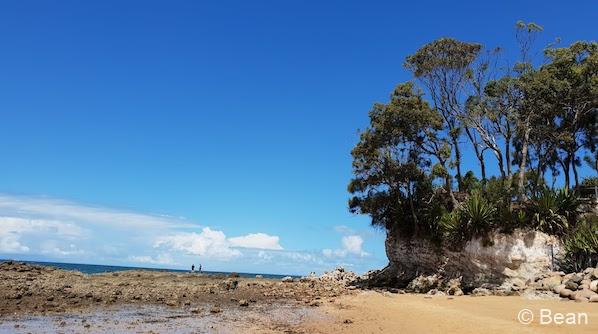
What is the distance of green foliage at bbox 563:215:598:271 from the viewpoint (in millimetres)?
21953

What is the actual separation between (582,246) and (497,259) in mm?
3769

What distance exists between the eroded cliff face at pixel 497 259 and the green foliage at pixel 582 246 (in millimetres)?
733

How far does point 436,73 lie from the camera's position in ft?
104

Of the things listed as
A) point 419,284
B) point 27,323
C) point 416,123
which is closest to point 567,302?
point 419,284

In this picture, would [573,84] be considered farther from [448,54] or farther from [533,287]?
[533,287]

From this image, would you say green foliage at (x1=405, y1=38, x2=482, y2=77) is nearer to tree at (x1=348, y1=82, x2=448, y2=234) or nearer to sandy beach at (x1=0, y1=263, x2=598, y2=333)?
tree at (x1=348, y1=82, x2=448, y2=234)

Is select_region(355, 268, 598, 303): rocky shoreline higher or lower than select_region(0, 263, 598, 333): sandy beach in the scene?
higher

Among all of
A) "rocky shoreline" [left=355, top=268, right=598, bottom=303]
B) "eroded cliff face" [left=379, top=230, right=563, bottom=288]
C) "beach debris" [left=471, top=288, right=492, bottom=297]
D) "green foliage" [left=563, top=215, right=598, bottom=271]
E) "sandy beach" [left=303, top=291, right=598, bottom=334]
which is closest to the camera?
"sandy beach" [left=303, top=291, right=598, bottom=334]

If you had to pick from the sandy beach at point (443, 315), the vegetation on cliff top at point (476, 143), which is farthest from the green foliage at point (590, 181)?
the sandy beach at point (443, 315)

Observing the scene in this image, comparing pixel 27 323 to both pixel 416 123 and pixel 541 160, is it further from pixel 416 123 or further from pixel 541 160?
pixel 541 160

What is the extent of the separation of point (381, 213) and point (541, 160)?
963cm
